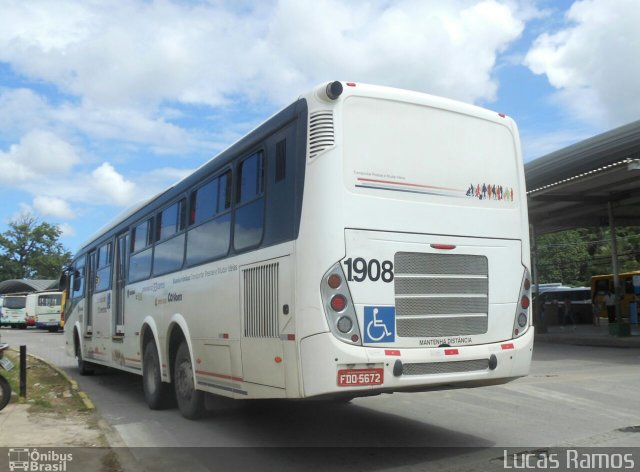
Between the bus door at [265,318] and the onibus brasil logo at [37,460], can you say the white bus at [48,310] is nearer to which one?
the onibus brasil logo at [37,460]

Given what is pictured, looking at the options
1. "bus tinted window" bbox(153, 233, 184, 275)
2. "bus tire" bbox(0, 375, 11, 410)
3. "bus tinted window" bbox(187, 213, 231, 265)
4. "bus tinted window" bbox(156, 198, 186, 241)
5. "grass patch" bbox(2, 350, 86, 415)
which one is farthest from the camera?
"grass patch" bbox(2, 350, 86, 415)

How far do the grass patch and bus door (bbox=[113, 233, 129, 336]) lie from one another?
4.61 ft

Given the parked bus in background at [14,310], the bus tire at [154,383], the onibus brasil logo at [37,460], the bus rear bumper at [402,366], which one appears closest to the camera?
the bus rear bumper at [402,366]

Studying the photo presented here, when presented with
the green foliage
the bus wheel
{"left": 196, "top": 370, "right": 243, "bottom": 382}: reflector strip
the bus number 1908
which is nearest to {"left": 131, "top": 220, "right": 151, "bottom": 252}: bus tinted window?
the bus wheel

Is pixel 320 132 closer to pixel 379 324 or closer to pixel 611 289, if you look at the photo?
pixel 379 324

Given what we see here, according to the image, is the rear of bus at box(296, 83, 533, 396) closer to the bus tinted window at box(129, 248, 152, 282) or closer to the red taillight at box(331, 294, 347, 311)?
the red taillight at box(331, 294, 347, 311)

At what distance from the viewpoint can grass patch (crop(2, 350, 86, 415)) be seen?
959 cm

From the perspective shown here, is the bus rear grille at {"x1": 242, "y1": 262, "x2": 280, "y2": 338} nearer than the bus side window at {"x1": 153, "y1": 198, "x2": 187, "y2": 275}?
Yes

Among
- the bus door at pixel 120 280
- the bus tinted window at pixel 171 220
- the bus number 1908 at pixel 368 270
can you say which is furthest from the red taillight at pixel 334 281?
the bus door at pixel 120 280

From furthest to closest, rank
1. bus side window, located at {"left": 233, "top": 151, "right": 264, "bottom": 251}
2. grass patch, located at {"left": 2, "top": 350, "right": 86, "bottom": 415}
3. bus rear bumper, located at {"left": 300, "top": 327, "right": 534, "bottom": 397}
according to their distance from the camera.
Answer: grass patch, located at {"left": 2, "top": 350, "right": 86, "bottom": 415} → bus side window, located at {"left": 233, "top": 151, "right": 264, "bottom": 251} → bus rear bumper, located at {"left": 300, "top": 327, "right": 534, "bottom": 397}

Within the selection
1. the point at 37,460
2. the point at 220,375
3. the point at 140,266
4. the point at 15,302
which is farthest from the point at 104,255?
the point at 15,302

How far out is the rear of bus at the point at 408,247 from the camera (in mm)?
5449

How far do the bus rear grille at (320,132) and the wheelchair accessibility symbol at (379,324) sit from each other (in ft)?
4.85

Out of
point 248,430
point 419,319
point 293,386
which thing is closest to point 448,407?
point 248,430
